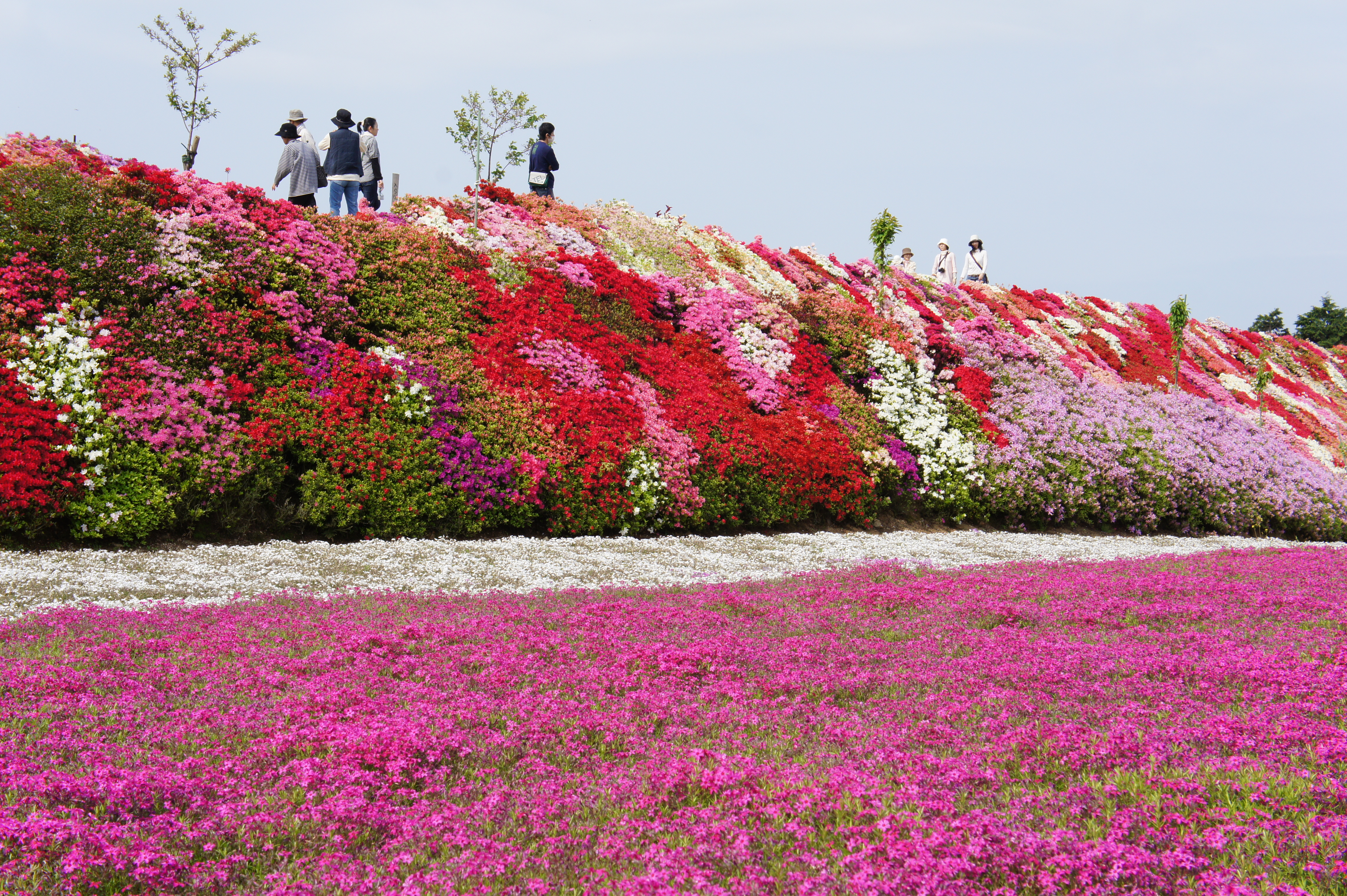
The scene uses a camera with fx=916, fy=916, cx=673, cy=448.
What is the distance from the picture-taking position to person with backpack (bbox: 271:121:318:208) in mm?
19766

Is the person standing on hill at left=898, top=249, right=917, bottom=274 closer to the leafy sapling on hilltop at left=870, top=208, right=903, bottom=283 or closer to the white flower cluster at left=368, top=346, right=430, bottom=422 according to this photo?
the leafy sapling on hilltop at left=870, top=208, right=903, bottom=283

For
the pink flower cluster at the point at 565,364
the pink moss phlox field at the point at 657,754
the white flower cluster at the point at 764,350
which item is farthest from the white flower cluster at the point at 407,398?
the white flower cluster at the point at 764,350

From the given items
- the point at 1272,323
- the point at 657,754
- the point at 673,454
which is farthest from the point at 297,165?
the point at 1272,323

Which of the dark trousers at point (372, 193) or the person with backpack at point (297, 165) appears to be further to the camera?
the dark trousers at point (372, 193)

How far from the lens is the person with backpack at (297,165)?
64.8 feet

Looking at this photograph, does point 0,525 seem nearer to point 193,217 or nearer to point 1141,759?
point 193,217

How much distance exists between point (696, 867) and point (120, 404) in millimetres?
11993

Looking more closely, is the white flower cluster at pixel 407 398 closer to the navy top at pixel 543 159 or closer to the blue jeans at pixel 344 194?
the blue jeans at pixel 344 194

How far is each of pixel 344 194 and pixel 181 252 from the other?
6285 mm

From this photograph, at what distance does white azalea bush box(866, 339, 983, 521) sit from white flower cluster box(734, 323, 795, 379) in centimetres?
246

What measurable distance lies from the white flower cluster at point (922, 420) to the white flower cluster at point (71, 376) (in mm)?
15817

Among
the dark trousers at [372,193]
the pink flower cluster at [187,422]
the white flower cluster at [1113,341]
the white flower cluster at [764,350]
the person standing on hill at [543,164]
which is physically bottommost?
the pink flower cluster at [187,422]

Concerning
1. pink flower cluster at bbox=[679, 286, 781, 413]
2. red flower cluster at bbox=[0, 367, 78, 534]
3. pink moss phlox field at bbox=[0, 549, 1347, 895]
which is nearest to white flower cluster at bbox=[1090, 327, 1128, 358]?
pink flower cluster at bbox=[679, 286, 781, 413]

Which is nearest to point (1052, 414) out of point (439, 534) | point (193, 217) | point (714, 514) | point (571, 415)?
point (714, 514)
